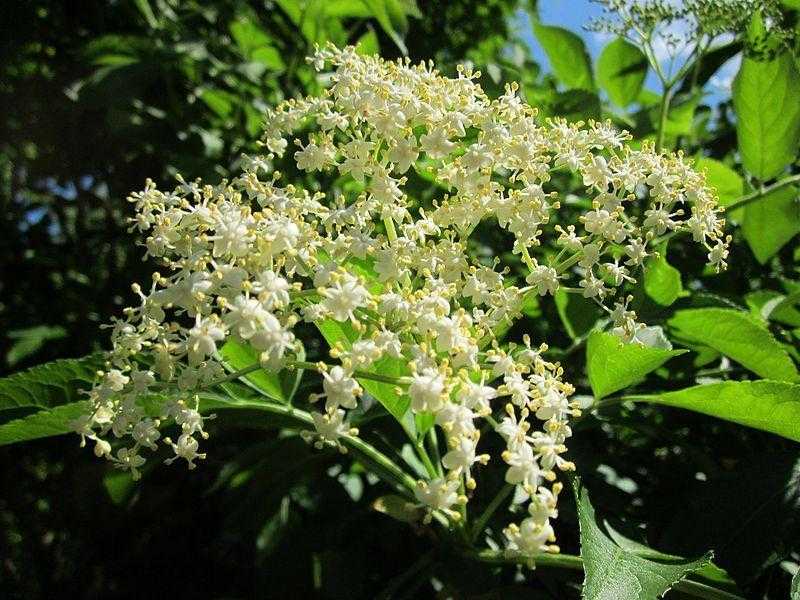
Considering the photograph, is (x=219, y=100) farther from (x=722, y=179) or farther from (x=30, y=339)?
(x=722, y=179)

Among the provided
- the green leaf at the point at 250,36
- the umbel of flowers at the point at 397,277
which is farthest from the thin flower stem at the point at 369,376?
the green leaf at the point at 250,36

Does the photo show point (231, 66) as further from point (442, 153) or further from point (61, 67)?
point (442, 153)

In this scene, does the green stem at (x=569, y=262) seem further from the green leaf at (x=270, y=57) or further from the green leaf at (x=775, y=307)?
the green leaf at (x=270, y=57)

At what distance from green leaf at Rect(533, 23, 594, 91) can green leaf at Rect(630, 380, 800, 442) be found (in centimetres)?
124

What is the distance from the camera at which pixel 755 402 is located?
1.14 m

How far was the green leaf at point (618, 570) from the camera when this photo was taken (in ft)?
3.23

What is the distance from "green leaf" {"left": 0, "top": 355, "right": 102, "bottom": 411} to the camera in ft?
4.39

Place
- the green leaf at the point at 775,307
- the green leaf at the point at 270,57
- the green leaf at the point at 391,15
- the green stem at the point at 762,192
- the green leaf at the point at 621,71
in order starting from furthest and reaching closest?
the green leaf at the point at 270,57 < the green leaf at the point at 621,71 < the green leaf at the point at 391,15 < the green stem at the point at 762,192 < the green leaf at the point at 775,307

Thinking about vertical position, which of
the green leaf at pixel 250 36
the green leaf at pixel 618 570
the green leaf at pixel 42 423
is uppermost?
the green leaf at pixel 250 36

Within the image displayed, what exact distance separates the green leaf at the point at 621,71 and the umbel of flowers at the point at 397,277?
83cm

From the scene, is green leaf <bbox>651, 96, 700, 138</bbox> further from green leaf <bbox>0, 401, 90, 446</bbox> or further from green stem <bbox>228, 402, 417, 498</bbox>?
green leaf <bbox>0, 401, 90, 446</bbox>

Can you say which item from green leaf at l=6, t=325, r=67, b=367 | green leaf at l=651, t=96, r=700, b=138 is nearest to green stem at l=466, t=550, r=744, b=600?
green leaf at l=651, t=96, r=700, b=138

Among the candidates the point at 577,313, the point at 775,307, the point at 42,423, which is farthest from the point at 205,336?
the point at 775,307

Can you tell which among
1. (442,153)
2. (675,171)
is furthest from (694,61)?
(442,153)
